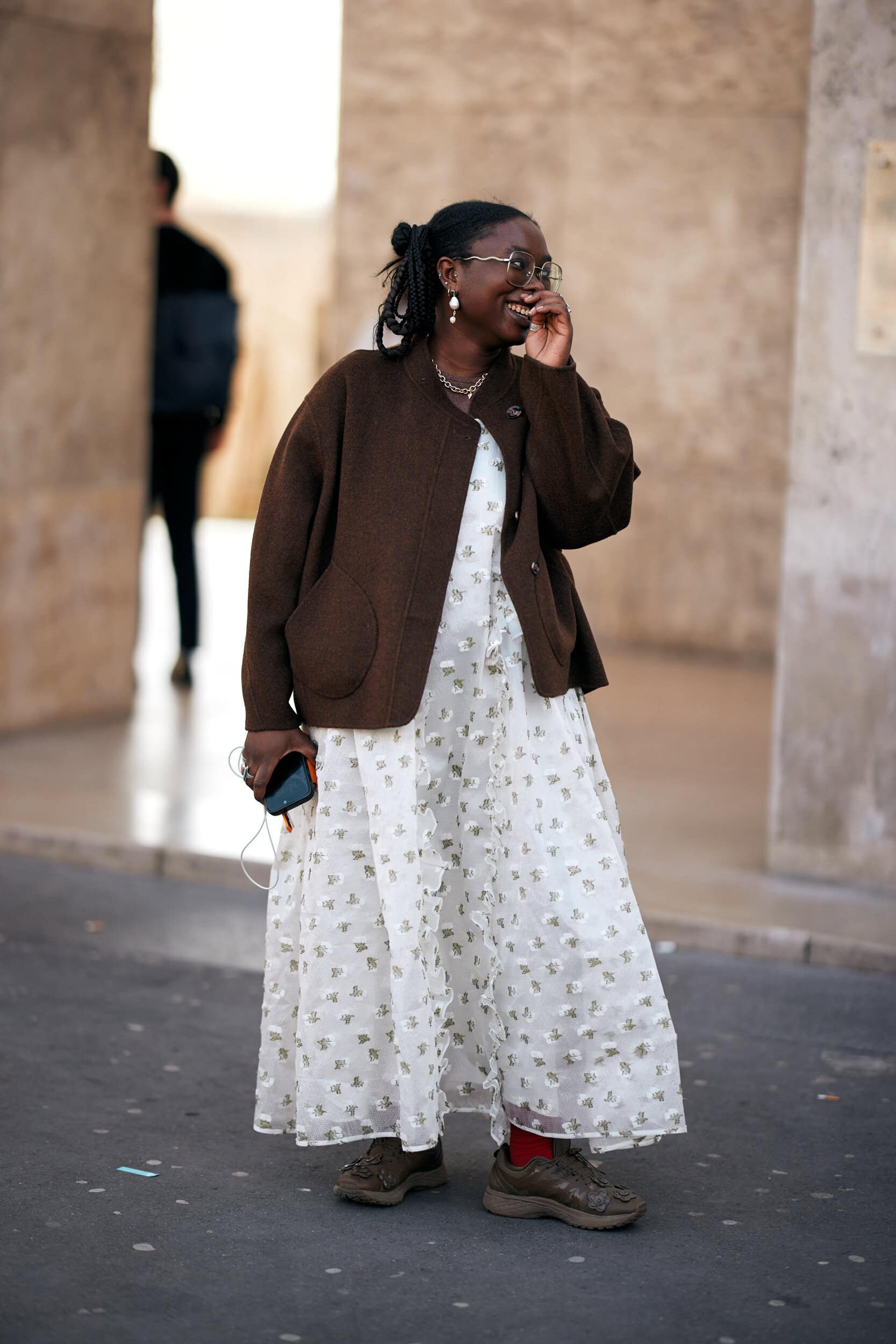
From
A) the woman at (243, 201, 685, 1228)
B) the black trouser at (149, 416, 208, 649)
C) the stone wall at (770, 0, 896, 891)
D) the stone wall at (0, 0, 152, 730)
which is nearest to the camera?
the woman at (243, 201, 685, 1228)

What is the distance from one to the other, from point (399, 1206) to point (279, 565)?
51.9 inches

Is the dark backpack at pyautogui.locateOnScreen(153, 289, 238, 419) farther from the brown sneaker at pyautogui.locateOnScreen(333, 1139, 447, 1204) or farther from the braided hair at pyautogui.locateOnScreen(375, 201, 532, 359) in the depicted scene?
the brown sneaker at pyautogui.locateOnScreen(333, 1139, 447, 1204)

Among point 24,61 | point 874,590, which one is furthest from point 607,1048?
point 24,61

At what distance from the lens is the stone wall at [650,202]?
1067cm

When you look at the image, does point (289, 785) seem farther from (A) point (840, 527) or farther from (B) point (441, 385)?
(A) point (840, 527)

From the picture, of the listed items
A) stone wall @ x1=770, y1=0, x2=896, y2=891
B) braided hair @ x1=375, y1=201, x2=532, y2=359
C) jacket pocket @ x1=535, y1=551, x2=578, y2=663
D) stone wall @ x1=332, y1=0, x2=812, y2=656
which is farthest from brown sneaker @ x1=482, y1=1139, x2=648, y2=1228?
stone wall @ x1=332, y1=0, x2=812, y2=656

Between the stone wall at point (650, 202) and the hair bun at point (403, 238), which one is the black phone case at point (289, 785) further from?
the stone wall at point (650, 202)

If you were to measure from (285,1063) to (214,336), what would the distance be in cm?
622

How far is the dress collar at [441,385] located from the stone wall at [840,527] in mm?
2658

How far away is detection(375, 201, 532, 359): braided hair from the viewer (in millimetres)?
3611

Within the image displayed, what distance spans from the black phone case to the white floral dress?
0.04m

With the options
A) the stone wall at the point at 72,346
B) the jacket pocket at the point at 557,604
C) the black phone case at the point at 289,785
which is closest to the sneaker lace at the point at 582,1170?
the black phone case at the point at 289,785

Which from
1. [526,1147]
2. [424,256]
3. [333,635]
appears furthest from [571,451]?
[526,1147]

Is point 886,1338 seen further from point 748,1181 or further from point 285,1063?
point 285,1063
